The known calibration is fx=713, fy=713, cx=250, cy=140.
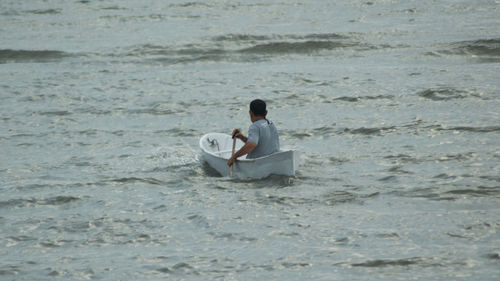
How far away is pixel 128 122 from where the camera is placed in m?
17.8

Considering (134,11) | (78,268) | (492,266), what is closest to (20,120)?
(78,268)

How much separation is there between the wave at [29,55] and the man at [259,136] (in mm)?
16040

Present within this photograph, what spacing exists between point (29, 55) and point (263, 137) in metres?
17.4

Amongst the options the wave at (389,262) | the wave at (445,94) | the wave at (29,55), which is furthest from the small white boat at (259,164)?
the wave at (29,55)

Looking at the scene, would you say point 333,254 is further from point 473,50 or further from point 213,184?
point 473,50

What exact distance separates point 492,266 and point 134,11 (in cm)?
2957

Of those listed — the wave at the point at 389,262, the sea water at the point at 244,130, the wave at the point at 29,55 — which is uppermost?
the wave at the point at 29,55

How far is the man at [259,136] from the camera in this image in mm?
11797

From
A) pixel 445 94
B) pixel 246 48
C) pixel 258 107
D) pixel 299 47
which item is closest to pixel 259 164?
pixel 258 107

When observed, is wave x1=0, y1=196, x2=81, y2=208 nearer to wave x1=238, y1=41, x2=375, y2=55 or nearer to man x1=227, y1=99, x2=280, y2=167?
man x1=227, y1=99, x2=280, y2=167

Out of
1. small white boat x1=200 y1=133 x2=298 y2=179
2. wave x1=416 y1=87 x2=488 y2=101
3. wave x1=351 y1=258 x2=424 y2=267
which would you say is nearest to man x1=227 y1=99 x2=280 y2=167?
small white boat x1=200 y1=133 x2=298 y2=179

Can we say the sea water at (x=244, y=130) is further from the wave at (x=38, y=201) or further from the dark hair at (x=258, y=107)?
the dark hair at (x=258, y=107)

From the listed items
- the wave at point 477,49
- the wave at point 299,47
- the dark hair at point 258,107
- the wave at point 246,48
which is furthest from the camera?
the wave at point 299,47

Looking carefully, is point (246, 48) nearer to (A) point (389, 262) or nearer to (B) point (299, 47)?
(B) point (299, 47)
